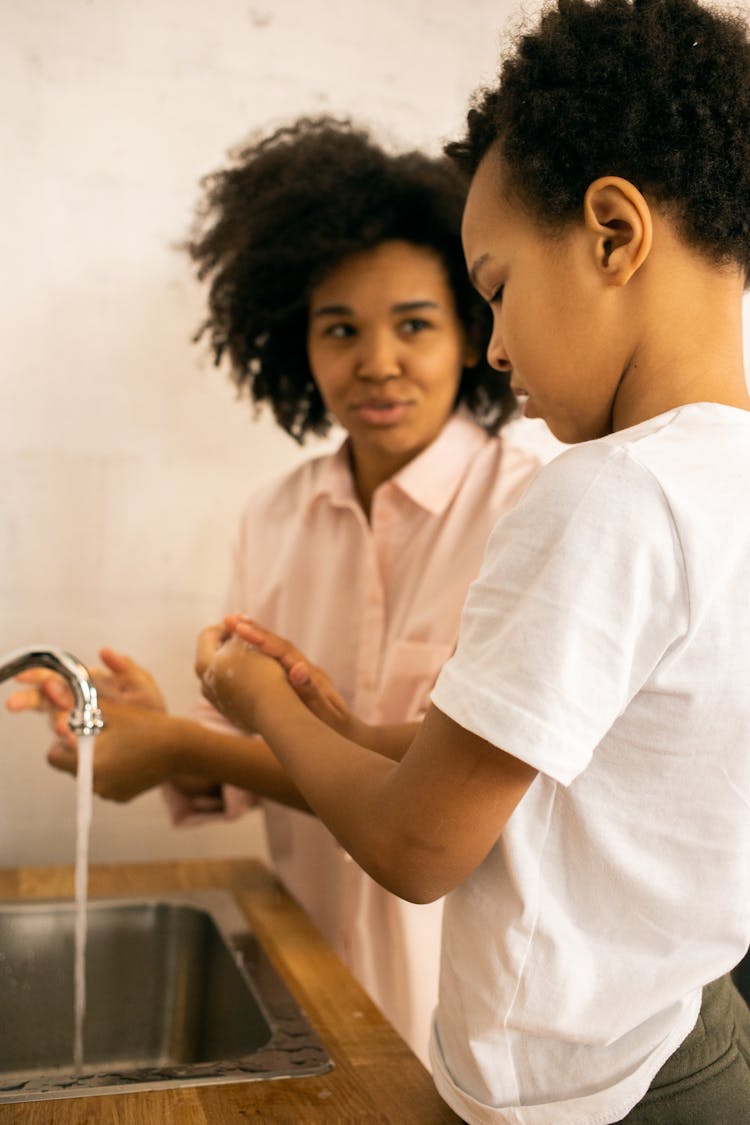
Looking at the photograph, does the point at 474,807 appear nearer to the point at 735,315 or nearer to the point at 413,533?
the point at 735,315

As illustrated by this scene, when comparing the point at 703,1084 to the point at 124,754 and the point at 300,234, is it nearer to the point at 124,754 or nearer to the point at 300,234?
the point at 124,754

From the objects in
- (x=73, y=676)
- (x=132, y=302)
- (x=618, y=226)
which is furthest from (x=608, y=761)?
(x=132, y=302)

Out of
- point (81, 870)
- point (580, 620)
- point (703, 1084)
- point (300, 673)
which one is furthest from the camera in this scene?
point (81, 870)

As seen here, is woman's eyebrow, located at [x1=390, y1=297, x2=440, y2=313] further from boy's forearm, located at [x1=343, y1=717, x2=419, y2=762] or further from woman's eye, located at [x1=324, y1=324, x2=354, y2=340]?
boy's forearm, located at [x1=343, y1=717, x2=419, y2=762]

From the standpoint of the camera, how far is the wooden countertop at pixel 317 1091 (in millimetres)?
834

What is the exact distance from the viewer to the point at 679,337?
701 millimetres

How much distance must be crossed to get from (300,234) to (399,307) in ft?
0.51

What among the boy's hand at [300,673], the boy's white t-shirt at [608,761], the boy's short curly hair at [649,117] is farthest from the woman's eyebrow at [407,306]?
the boy's white t-shirt at [608,761]

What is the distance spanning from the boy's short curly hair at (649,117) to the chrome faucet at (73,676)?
55 cm

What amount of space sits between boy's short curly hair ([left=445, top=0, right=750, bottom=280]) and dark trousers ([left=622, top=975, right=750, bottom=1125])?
482 mm

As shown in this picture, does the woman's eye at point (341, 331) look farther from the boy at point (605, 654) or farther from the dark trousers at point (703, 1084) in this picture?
the dark trousers at point (703, 1084)

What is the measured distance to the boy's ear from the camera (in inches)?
27.0

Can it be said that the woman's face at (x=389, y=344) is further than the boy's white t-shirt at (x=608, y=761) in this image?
Yes

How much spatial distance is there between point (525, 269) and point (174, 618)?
97 cm
